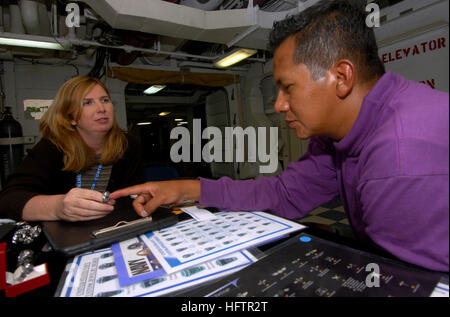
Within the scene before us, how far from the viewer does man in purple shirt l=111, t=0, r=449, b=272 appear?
1.23ft

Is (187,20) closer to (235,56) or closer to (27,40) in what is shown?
(235,56)

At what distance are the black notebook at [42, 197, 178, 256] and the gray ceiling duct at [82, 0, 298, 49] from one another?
245 centimetres

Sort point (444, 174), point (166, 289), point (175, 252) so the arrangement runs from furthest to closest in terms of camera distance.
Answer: point (175, 252) < point (166, 289) < point (444, 174)

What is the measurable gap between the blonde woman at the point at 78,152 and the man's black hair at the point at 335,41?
3.34 ft

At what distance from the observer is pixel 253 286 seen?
0.44 meters

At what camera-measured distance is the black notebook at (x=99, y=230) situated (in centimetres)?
60

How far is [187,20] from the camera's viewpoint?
2938mm

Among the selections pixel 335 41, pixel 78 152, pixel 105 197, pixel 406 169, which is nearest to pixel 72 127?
pixel 78 152

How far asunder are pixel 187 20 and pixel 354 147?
9.48 ft

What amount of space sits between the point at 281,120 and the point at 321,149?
13.8ft

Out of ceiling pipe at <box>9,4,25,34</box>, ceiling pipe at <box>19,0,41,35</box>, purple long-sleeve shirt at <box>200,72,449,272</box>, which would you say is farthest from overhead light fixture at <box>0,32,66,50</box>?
purple long-sleeve shirt at <box>200,72,449,272</box>
